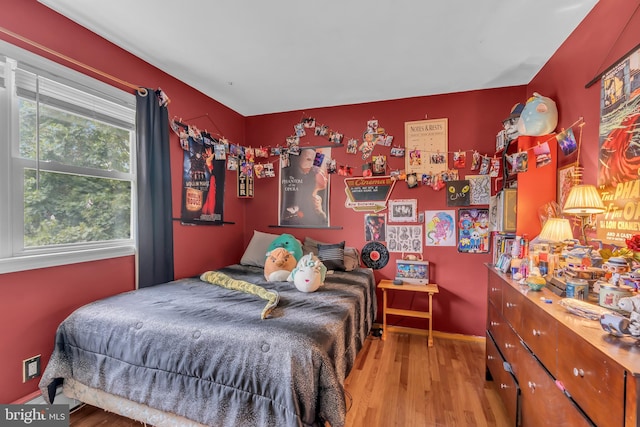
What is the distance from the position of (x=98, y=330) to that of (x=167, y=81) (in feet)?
6.92

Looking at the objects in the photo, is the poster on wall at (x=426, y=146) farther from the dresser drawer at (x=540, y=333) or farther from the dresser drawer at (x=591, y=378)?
the dresser drawer at (x=591, y=378)

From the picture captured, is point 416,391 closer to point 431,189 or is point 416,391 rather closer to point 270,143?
point 431,189

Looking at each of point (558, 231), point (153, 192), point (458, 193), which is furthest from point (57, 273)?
point (458, 193)

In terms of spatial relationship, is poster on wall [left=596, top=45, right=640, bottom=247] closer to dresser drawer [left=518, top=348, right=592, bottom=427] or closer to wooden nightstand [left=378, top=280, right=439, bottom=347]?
dresser drawer [left=518, top=348, right=592, bottom=427]

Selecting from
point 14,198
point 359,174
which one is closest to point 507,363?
point 359,174

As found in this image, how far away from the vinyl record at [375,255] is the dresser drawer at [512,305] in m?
1.39

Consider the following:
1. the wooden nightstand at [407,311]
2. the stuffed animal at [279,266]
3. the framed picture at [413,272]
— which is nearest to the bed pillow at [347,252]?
the wooden nightstand at [407,311]

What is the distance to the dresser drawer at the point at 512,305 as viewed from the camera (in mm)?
1437

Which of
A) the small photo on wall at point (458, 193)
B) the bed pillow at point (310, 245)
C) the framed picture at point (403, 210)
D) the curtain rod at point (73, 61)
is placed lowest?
the bed pillow at point (310, 245)

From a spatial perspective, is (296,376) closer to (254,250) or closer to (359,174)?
(254,250)

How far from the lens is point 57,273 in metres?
1.75

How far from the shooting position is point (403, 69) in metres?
2.38

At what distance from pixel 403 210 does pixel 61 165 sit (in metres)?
2.88

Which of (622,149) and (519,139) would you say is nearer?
(622,149)
